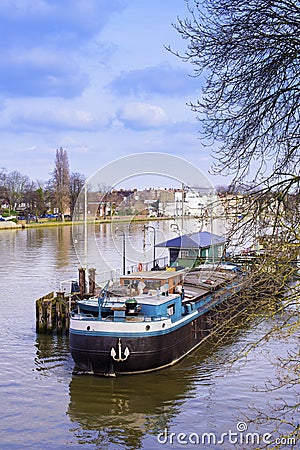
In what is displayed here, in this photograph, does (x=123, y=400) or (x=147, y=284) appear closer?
(x=123, y=400)

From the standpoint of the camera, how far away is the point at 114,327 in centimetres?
1561

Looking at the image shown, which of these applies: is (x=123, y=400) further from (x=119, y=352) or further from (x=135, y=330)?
(x=135, y=330)

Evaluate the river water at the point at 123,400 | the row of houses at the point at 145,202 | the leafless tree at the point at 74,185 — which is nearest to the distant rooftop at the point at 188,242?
the row of houses at the point at 145,202

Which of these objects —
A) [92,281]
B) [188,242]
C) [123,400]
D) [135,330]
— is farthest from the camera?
[188,242]

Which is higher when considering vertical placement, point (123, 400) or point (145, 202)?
point (145, 202)

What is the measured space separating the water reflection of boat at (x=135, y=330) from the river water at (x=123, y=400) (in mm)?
407

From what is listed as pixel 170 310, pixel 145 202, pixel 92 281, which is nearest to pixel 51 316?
pixel 92 281

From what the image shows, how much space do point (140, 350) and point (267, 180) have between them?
973 cm

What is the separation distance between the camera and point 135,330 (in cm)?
1566

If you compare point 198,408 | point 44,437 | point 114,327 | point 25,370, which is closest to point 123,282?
point 114,327

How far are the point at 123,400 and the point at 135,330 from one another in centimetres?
196

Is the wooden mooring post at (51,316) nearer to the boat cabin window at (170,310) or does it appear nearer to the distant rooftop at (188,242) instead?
the boat cabin window at (170,310)

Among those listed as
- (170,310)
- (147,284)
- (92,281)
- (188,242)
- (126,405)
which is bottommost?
(126,405)

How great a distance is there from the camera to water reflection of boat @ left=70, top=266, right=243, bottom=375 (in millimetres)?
15617
